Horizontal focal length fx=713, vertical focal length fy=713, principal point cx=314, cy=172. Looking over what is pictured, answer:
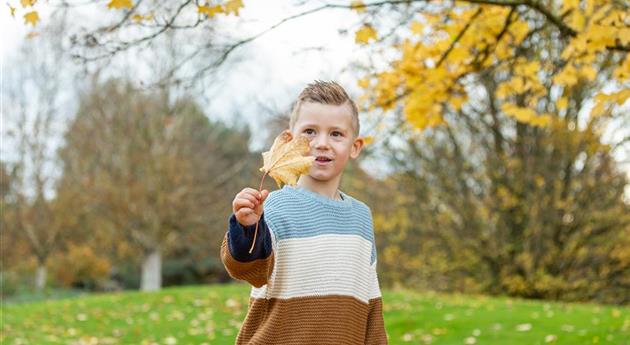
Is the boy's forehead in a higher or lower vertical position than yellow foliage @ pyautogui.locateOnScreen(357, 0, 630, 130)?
lower

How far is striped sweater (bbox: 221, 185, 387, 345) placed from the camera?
1.83 m

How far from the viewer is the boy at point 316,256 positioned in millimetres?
1828

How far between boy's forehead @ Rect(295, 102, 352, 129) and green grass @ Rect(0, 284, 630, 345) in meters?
4.51

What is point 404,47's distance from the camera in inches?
185

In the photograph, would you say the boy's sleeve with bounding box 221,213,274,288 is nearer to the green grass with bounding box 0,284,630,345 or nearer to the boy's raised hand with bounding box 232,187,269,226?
the boy's raised hand with bounding box 232,187,269,226

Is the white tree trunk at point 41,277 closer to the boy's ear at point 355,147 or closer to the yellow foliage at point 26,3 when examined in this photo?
the yellow foliage at point 26,3

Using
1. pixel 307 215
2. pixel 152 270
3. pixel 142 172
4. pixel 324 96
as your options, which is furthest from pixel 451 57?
pixel 152 270

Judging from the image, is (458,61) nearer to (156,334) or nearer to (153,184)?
(156,334)

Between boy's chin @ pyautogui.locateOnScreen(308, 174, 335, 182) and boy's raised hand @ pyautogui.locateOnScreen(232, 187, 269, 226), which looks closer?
boy's raised hand @ pyautogui.locateOnScreen(232, 187, 269, 226)

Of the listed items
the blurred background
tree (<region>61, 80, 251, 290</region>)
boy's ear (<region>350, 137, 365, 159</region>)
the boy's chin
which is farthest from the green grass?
tree (<region>61, 80, 251, 290</region>)

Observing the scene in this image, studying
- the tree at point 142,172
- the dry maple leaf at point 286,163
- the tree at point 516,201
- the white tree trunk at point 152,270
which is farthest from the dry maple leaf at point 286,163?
the white tree trunk at point 152,270

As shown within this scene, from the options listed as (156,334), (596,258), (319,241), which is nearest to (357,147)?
(319,241)

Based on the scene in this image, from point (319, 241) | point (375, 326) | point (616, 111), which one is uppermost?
point (616, 111)

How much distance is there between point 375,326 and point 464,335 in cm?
486
